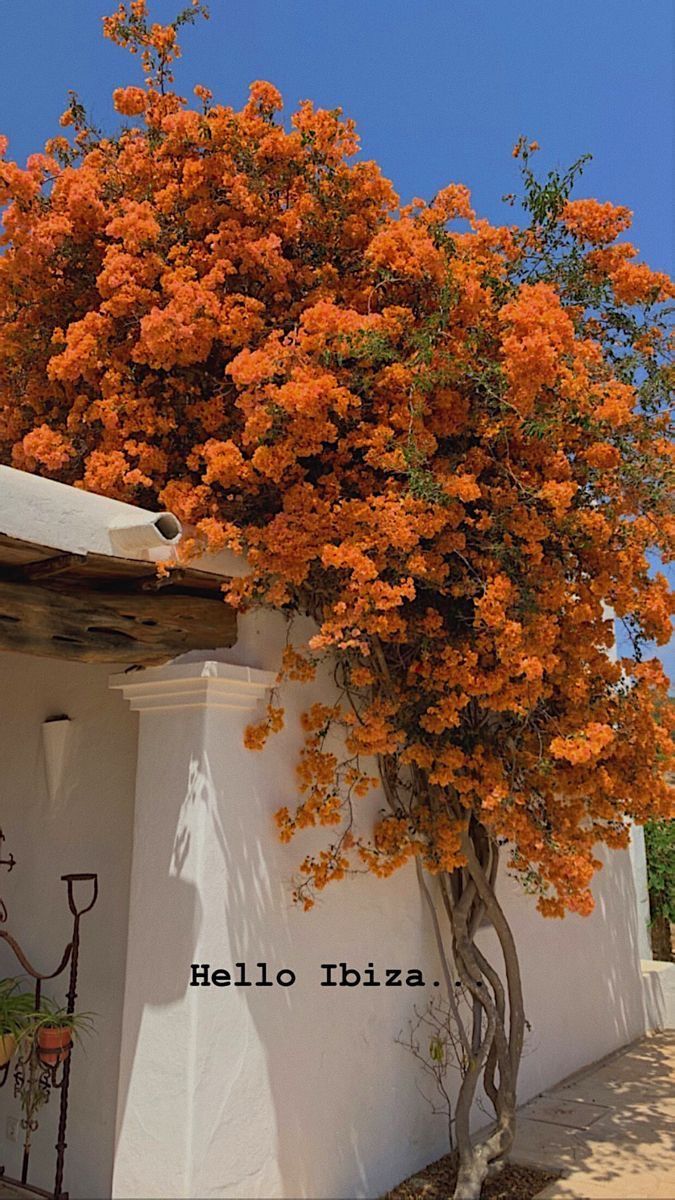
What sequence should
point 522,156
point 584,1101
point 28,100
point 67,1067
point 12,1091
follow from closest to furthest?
point 67,1067
point 12,1091
point 522,156
point 584,1101
point 28,100

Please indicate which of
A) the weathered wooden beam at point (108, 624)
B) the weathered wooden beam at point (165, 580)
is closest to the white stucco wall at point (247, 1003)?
the weathered wooden beam at point (108, 624)

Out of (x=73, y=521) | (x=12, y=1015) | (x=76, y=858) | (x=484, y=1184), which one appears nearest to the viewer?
(x=73, y=521)

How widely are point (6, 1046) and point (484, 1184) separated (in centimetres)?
243

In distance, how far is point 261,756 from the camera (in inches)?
156


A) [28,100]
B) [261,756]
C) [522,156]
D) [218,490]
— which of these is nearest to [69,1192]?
[261,756]

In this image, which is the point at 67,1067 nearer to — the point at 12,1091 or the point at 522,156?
the point at 12,1091

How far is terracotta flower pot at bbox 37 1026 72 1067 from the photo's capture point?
151 inches

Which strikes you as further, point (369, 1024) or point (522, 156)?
point (522, 156)

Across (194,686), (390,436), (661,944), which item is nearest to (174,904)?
(194,686)

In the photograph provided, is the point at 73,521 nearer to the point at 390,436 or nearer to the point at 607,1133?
the point at 390,436

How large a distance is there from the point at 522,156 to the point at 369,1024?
4389 millimetres

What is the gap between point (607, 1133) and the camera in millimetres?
5297

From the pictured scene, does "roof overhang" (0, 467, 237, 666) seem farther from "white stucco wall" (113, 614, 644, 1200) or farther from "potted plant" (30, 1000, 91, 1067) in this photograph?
"potted plant" (30, 1000, 91, 1067)

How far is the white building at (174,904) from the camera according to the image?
340 cm
